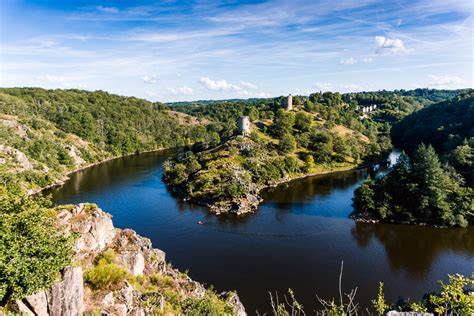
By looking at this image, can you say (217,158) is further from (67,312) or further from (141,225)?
(67,312)

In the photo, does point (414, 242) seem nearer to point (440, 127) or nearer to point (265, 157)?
point (265, 157)

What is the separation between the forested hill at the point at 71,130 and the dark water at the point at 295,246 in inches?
763

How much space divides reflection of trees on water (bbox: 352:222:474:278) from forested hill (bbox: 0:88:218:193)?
62182 millimetres

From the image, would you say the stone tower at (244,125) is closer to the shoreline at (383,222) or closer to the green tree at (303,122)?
the green tree at (303,122)

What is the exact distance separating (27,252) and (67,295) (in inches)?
107

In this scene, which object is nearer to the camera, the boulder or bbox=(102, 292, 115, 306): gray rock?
bbox=(102, 292, 115, 306): gray rock

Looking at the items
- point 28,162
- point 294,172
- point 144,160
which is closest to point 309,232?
point 294,172

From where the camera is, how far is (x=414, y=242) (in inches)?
1817

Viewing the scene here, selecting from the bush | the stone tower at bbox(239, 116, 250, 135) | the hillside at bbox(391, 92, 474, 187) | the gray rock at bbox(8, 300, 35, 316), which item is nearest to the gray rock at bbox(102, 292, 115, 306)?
the bush

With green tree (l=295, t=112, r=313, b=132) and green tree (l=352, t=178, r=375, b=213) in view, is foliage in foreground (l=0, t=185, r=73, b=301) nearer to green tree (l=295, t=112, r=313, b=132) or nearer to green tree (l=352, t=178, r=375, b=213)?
green tree (l=352, t=178, r=375, b=213)

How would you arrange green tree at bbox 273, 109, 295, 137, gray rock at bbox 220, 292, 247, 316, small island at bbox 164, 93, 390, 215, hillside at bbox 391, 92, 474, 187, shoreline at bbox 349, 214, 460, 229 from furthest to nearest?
green tree at bbox 273, 109, 295, 137
small island at bbox 164, 93, 390, 215
hillside at bbox 391, 92, 474, 187
shoreline at bbox 349, 214, 460, 229
gray rock at bbox 220, 292, 247, 316

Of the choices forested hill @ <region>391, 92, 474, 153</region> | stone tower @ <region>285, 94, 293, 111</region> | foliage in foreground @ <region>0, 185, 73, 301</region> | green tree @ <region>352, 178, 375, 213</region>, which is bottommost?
green tree @ <region>352, 178, 375, 213</region>

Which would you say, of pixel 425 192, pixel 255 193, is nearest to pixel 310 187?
pixel 255 193

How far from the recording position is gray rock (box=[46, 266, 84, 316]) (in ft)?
48.7
